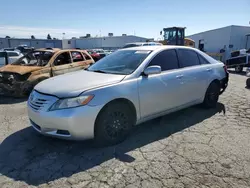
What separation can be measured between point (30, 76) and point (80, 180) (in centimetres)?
491

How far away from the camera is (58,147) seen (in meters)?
3.54

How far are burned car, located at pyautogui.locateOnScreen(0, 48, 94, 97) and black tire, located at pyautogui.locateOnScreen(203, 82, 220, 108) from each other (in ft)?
15.8

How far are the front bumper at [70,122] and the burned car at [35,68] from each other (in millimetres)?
3775

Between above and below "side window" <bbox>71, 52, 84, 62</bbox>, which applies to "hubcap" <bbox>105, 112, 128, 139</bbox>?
below

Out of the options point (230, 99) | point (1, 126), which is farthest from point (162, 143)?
point (230, 99)

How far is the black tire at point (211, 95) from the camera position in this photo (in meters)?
5.32

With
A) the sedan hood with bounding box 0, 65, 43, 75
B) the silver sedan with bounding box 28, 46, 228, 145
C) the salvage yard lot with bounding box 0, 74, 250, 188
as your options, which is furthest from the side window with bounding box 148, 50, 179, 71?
the sedan hood with bounding box 0, 65, 43, 75

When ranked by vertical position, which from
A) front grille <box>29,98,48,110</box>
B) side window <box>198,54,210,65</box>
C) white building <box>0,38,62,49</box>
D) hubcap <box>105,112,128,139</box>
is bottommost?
hubcap <box>105,112,128,139</box>

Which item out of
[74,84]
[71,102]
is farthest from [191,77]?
[71,102]

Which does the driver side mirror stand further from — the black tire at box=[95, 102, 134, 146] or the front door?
the black tire at box=[95, 102, 134, 146]

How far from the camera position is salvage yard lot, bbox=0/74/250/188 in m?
2.68

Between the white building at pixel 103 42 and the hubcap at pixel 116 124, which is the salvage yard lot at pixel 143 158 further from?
the white building at pixel 103 42

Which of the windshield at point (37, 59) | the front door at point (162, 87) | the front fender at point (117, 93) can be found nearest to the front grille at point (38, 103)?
the front fender at point (117, 93)

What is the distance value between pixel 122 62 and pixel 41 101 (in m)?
1.72
